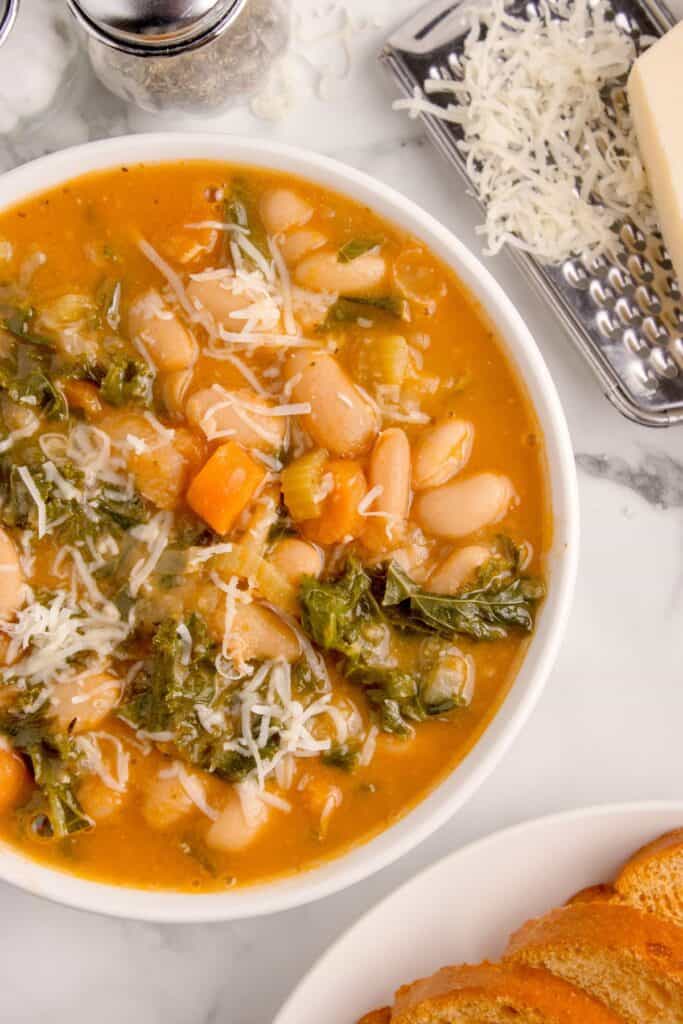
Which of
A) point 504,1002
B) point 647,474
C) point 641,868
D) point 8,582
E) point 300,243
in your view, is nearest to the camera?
point 8,582

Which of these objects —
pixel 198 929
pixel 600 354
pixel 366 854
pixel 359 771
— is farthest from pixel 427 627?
pixel 198 929

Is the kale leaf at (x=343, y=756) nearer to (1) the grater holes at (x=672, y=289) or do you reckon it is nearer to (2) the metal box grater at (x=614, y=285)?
(2) the metal box grater at (x=614, y=285)

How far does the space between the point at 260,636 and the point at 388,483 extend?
1.67ft

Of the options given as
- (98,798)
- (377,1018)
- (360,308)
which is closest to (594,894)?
(377,1018)

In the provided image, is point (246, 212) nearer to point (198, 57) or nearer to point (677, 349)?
point (198, 57)

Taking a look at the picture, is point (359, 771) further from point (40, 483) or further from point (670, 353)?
point (670, 353)

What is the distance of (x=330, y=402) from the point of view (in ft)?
10.1

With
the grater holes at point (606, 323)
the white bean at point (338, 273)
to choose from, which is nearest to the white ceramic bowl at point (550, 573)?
the white bean at point (338, 273)

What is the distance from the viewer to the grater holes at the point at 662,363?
3.49 m

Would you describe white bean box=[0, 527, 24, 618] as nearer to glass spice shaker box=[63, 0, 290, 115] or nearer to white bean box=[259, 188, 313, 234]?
white bean box=[259, 188, 313, 234]

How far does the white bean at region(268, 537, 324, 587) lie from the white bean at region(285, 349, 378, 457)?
264 mm

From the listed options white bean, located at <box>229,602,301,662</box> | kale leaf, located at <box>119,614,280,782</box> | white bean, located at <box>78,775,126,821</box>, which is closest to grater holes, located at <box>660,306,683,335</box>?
white bean, located at <box>229,602,301,662</box>

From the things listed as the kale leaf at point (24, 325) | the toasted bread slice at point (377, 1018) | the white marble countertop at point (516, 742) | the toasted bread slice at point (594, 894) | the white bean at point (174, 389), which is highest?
the kale leaf at point (24, 325)

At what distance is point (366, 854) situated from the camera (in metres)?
3.17
